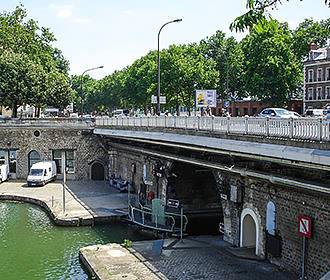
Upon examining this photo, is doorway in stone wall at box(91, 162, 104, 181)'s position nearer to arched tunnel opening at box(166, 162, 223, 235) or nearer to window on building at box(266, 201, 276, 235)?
arched tunnel opening at box(166, 162, 223, 235)

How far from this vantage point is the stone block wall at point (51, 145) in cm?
4503

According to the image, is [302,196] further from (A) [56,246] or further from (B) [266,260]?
(A) [56,246]

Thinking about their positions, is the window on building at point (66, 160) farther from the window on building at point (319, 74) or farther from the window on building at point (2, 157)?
the window on building at point (319, 74)

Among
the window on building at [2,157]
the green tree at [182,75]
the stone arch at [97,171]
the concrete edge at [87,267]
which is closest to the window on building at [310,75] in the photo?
the green tree at [182,75]

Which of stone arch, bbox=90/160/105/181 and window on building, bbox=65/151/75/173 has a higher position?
window on building, bbox=65/151/75/173

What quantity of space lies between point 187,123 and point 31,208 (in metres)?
15.8

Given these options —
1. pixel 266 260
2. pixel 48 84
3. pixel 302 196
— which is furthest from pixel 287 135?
pixel 48 84

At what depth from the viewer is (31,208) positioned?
1329 inches

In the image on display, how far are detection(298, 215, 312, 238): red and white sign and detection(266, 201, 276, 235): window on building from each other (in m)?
2.02

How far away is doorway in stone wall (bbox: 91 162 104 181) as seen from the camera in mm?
45281

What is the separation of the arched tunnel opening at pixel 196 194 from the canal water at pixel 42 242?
370 centimetres

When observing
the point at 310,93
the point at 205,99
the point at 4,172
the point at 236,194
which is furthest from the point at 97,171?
the point at 310,93

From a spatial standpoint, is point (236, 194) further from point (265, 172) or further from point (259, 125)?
point (259, 125)

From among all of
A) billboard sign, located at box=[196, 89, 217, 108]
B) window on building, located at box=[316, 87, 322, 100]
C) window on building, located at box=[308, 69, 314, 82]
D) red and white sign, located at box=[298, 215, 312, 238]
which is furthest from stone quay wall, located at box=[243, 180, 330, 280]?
window on building, located at box=[308, 69, 314, 82]
